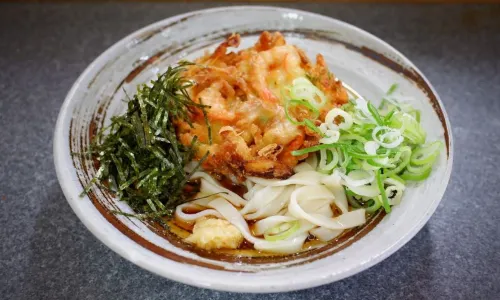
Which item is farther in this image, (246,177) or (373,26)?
(373,26)

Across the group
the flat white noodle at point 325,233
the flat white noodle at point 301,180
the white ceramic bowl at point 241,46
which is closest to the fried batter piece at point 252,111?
the flat white noodle at point 301,180

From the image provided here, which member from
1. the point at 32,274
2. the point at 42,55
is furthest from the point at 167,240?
the point at 42,55

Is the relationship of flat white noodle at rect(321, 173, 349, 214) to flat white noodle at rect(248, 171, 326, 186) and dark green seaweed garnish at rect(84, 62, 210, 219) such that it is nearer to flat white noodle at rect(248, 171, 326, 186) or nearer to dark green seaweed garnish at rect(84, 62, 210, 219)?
flat white noodle at rect(248, 171, 326, 186)

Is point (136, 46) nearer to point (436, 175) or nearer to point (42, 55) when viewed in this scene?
point (42, 55)

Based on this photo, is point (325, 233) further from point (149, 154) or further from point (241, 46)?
point (241, 46)

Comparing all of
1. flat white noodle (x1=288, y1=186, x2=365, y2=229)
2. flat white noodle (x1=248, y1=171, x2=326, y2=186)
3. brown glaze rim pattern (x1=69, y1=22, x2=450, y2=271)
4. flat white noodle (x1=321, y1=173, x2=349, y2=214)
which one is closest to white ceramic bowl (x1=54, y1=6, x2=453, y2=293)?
brown glaze rim pattern (x1=69, y1=22, x2=450, y2=271)

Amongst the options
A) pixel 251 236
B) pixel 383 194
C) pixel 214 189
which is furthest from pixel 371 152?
pixel 214 189

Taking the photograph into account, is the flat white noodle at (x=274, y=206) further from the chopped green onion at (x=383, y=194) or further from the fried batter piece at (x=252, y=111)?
the chopped green onion at (x=383, y=194)
